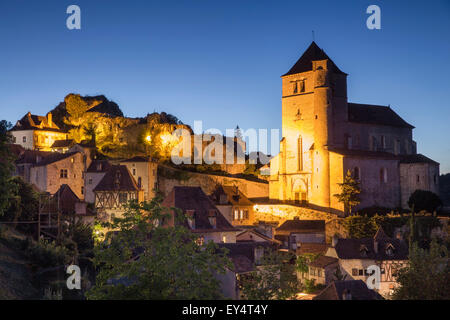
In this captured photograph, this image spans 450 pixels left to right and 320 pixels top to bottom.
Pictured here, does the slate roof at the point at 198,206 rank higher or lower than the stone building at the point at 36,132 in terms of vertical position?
lower

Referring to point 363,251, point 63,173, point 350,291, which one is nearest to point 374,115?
point 363,251

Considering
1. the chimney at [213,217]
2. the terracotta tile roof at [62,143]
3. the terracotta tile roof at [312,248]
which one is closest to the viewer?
the chimney at [213,217]

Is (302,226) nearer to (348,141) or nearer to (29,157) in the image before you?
(348,141)

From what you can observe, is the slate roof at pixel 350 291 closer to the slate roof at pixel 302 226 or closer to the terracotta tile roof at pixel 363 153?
the slate roof at pixel 302 226

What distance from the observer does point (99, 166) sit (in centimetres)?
5122

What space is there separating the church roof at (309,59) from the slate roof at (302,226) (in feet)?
52.3

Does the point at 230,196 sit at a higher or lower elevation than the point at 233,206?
higher

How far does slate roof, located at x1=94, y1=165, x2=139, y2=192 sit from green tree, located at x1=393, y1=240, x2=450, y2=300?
26539mm

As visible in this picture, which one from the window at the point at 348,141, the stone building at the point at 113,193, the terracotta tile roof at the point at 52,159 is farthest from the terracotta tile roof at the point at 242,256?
the terracotta tile roof at the point at 52,159

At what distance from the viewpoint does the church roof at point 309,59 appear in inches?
2018

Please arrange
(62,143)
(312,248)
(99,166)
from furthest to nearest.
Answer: (62,143), (99,166), (312,248)

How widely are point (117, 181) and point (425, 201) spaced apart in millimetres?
27919

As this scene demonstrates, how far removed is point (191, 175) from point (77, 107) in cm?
2288
